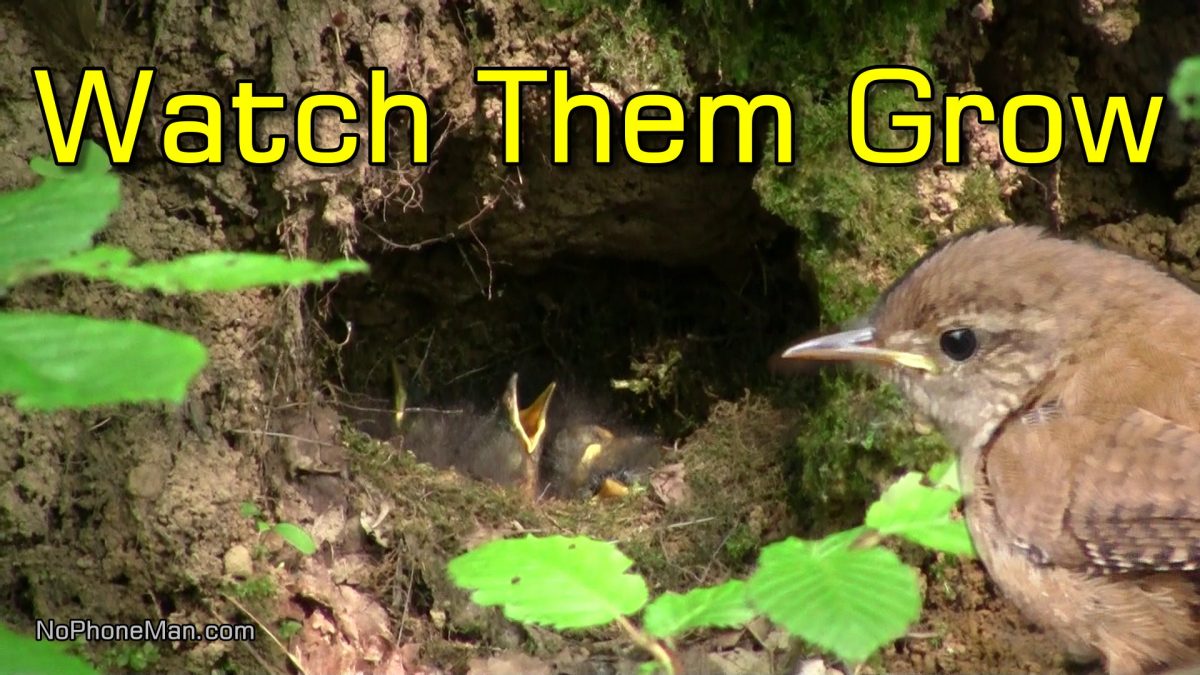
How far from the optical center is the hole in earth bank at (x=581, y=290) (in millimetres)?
6184

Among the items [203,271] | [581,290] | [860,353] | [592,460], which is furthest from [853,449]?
[203,271]

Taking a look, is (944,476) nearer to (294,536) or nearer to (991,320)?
(991,320)

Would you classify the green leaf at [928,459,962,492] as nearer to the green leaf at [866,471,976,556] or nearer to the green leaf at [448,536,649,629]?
the green leaf at [866,471,976,556]

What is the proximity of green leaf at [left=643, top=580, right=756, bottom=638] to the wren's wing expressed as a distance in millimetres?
1677

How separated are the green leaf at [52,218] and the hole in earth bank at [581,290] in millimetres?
4651

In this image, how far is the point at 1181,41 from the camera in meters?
5.96

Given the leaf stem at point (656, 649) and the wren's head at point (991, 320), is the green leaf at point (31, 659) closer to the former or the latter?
the leaf stem at point (656, 649)

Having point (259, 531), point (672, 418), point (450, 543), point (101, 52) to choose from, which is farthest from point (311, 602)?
point (672, 418)

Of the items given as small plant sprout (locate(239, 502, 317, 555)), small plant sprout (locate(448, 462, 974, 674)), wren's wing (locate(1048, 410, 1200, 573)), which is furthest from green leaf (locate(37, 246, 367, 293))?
small plant sprout (locate(239, 502, 317, 555))

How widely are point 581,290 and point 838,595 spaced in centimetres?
608

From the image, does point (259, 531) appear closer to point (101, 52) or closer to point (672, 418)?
point (101, 52)

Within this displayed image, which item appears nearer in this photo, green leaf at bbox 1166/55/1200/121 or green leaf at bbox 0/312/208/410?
green leaf at bbox 0/312/208/410

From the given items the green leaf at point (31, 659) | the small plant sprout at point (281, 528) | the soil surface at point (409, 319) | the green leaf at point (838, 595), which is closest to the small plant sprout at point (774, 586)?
the green leaf at point (838, 595)

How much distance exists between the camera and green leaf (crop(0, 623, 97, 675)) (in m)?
1.06
